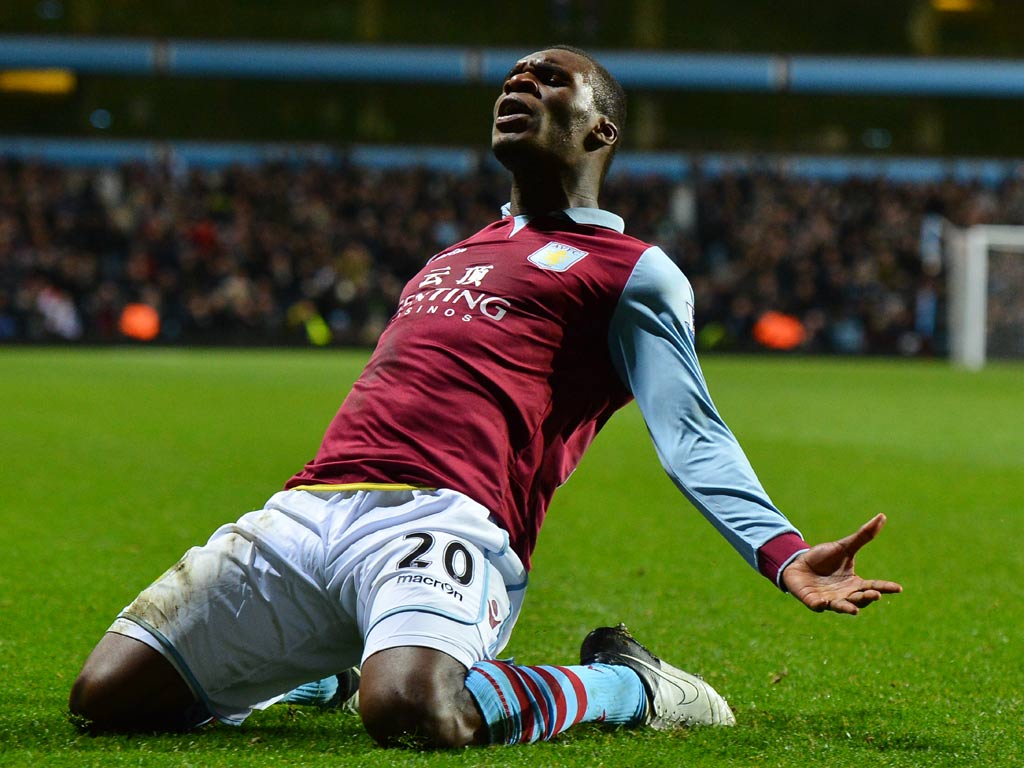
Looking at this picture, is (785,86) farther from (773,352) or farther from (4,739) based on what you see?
(4,739)

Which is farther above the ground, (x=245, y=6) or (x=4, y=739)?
(x=245, y=6)

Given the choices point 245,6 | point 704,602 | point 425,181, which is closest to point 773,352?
point 425,181

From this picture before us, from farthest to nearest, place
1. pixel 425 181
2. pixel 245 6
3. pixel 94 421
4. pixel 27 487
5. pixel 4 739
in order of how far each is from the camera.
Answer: pixel 245 6, pixel 425 181, pixel 94 421, pixel 27 487, pixel 4 739

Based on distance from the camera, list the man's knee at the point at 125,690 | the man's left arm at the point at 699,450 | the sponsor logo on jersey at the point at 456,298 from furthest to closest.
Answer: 1. the sponsor logo on jersey at the point at 456,298
2. the man's knee at the point at 125,690
3. the man's left arm at the point at 699,450

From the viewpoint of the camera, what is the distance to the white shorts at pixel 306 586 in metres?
2.96

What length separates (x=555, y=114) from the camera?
11.3 feet

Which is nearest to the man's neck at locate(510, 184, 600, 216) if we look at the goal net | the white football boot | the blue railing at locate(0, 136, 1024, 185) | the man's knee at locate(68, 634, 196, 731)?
the white football boot

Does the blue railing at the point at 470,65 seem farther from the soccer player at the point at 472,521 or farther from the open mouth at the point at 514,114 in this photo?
the soccer player at the point at 472,521

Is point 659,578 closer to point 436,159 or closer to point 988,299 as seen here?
point 988,299

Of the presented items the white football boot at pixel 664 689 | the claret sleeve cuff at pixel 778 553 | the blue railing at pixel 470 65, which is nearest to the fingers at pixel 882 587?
the claret sleeve cuff at pixel 778 553

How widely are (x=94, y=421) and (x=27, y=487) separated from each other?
4376 millimetres

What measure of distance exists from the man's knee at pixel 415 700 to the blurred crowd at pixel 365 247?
25.3 metres

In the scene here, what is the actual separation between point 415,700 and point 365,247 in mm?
27825

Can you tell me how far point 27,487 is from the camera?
7879 millimetres
